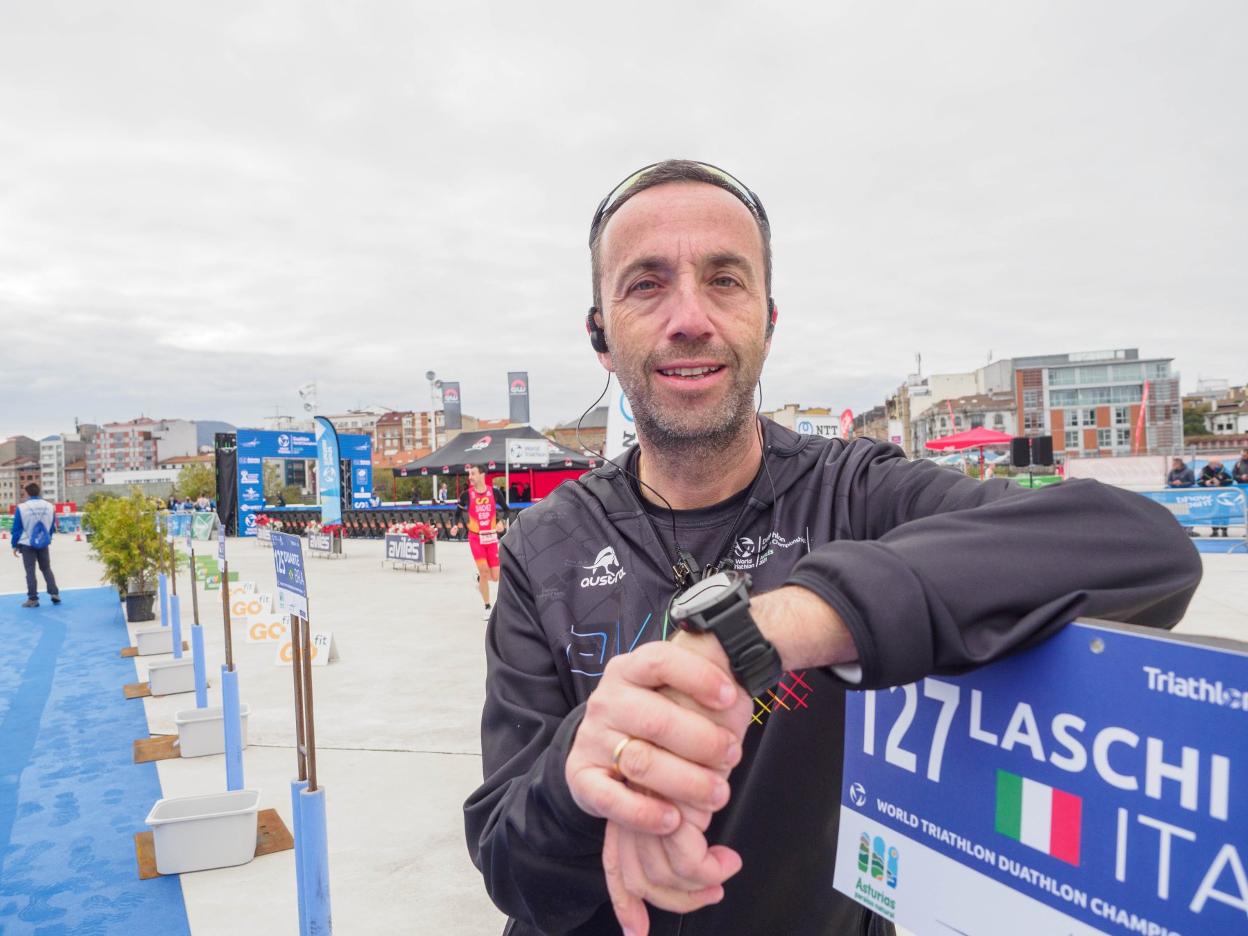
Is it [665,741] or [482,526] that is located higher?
[665,741]

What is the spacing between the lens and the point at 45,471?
162375 mm

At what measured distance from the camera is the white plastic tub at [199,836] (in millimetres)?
3637

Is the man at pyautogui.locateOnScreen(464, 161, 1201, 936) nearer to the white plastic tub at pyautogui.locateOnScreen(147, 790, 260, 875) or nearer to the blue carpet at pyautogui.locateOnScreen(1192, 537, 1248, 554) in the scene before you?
the white plastic tub at pyautogui.locateOnScreen(147, 790, 260, 875)

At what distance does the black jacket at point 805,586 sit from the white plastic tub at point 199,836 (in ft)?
9.90

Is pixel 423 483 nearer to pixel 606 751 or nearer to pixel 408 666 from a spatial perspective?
pixel 408 666

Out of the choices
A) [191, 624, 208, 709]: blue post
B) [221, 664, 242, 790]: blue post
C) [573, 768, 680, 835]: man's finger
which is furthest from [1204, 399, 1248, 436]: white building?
[573, 768, 680, 835]: man's finger

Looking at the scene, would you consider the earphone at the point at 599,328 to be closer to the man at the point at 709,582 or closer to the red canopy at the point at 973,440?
the man at the point at 709,582

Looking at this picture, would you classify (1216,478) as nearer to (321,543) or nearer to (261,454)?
(321,543)

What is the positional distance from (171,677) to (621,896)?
288 inches

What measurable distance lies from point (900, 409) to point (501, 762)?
10628cm

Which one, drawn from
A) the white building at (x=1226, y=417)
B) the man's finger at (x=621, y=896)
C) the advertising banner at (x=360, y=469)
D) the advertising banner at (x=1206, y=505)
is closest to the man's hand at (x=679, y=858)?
the man's finger at (x=621, y=896)

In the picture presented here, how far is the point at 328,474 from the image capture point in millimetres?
21516

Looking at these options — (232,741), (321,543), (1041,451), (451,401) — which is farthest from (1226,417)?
(232,741)

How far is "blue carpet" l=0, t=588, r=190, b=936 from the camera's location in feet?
11.0
